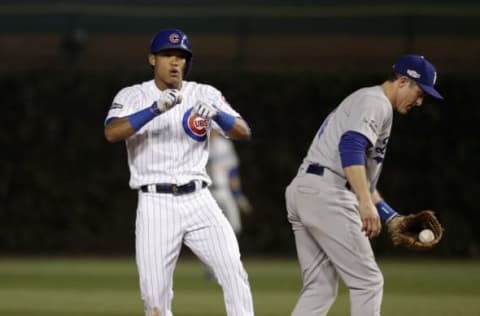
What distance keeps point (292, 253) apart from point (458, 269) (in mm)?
3101

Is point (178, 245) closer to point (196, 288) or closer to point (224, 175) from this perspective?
point (196, 288)

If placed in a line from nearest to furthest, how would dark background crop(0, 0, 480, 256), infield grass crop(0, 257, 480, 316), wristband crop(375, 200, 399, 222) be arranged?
wristband crop(375, 200, 399, 222) → infield grass crop(0, 257, 480, 316) → dark background crop(0, 0, 480, 256)

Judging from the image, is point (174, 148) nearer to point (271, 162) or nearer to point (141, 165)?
point (141, 165)

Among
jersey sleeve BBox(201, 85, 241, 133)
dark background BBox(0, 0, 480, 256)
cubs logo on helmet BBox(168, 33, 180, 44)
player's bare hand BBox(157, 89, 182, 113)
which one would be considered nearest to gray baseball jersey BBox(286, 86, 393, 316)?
jersey sleeve BBox(201, 85, 241, 133)

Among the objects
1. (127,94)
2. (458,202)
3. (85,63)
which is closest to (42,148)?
(85,63)

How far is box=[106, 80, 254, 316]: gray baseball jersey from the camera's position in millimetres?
7945

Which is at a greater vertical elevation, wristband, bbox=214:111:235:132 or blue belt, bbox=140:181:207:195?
wristband, bbox=214:111:235:132

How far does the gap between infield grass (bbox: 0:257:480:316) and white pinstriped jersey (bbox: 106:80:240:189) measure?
3.48 meters

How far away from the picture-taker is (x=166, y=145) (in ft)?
26.7

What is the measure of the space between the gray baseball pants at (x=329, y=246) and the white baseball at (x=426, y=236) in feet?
1.12

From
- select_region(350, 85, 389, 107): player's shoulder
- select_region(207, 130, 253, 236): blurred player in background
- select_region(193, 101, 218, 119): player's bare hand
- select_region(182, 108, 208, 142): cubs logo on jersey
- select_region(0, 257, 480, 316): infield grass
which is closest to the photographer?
select_region(350, 85, 389, 107): player's shoulder

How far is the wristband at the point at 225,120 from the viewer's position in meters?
8.17

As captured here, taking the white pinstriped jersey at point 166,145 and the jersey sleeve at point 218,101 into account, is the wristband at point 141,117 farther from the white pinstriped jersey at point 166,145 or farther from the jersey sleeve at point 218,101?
the jersey sleeve at point 218,101

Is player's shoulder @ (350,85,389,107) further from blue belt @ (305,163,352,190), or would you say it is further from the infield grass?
the infield grass
